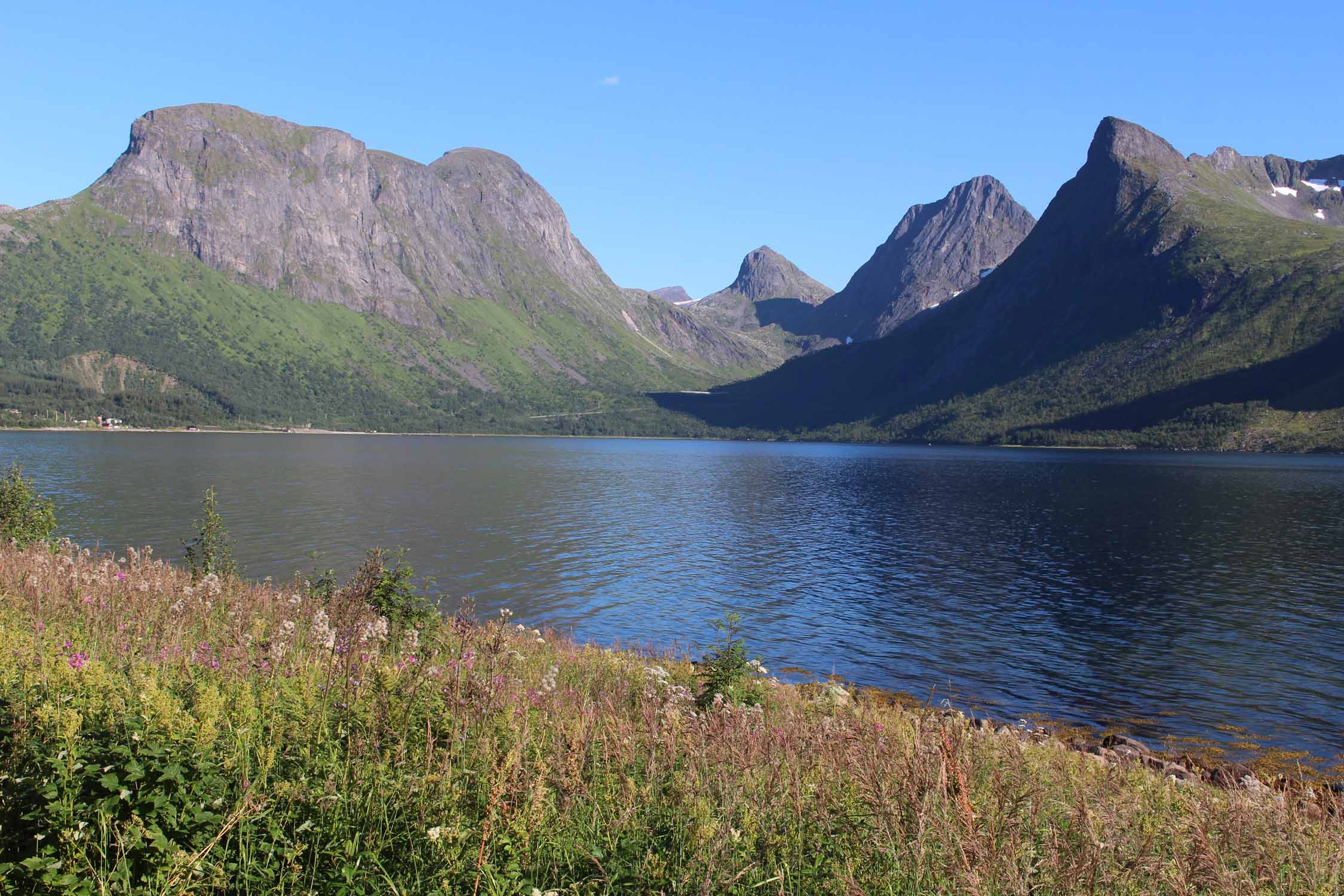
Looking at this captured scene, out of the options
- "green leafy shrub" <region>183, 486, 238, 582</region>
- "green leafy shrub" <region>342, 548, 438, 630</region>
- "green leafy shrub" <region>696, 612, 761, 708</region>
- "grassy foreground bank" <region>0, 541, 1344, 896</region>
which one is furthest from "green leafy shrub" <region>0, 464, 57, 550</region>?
"green leafy shrub" <region>696, 612, 761, 708</region>

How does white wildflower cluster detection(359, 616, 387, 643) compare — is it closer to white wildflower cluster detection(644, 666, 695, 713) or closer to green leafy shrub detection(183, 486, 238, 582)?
white wildflower cluster detection(644, 666, 695, 713)

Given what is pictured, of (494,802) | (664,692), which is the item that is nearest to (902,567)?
(664,692)

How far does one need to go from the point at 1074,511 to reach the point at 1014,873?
98758 mm

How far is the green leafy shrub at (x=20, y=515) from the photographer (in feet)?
93.2

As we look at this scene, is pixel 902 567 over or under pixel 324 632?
under

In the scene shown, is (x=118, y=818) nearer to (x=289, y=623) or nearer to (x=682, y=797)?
(x=682, y=797)

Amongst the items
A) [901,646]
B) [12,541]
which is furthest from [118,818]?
[901,646]

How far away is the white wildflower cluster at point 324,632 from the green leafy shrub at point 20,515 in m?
19.7

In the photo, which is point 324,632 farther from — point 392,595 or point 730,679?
point 730,679

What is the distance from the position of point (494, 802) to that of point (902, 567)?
5512 cm

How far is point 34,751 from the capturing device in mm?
6270

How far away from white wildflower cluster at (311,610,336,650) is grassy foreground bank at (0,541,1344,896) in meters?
0.73

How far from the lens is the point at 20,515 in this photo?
1176 inches

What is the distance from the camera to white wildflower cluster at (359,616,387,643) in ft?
46.5
